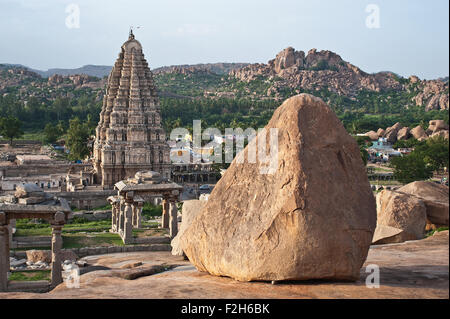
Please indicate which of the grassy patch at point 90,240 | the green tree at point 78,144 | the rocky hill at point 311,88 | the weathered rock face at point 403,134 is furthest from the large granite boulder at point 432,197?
the rocky hill at point 311,88

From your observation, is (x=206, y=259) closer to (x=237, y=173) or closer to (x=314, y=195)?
(x=237, y=173)

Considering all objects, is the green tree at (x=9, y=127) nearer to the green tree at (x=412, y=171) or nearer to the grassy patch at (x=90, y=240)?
the green tree at (x=412, y=171)

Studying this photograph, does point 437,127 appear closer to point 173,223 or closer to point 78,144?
point 78,144

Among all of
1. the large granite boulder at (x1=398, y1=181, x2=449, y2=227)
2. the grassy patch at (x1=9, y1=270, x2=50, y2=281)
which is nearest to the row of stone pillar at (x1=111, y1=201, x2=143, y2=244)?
the grassy patch at (x1=9, y1=270, x2=50, y2=281)

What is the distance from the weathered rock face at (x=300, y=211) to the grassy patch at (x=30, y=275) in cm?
1012

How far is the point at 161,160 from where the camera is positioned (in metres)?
39.7

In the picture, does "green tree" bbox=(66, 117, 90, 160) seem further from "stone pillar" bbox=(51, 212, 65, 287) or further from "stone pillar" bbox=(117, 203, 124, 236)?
"stone pillar" bbox=(51, 212, 65, 287)

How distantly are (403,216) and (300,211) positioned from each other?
7.25m

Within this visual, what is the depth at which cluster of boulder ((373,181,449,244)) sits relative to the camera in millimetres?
14109

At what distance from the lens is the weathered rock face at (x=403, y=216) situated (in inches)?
556

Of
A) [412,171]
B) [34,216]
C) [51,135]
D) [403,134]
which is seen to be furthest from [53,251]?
[403,134]

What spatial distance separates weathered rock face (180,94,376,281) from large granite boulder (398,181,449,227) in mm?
5761

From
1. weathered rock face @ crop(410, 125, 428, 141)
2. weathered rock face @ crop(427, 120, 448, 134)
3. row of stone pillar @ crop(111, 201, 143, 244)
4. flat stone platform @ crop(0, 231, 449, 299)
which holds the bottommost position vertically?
row of stone pillar @ crop(111, 201, 143, 244)

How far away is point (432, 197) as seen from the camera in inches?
583
